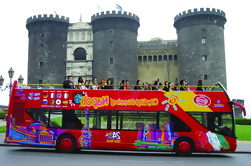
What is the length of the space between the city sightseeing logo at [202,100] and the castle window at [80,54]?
34920 millimetres

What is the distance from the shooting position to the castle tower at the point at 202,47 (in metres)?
42.7

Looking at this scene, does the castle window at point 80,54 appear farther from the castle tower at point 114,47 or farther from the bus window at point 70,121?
the bus window at point 70,121

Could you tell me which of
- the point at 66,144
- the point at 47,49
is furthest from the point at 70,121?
the point at 47,49

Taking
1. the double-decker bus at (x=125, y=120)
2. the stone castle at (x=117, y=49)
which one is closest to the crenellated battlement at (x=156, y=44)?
the stone castle at (x=117, y=49)

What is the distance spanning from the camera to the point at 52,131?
12.7 m

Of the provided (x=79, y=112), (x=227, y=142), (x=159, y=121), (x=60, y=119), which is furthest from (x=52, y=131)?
(x=227, y=142)

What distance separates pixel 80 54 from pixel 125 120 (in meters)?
34.7

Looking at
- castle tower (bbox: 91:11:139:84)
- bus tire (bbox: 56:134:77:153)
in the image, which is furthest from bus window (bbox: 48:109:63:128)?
castle tower (bbox: 91:11:139:84)

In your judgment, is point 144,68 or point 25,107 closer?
point 25,107

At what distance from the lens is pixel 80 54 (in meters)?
45.9

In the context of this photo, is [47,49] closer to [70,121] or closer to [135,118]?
[70,121]

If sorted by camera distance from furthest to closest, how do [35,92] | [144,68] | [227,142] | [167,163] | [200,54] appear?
1. [144,68]
2. [200,54]
3. [35,92]
4. [227,142]
5. [167,163]

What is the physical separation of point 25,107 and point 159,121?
5.72 meters

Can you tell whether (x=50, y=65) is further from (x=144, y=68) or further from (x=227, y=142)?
(x=227, y=142)
